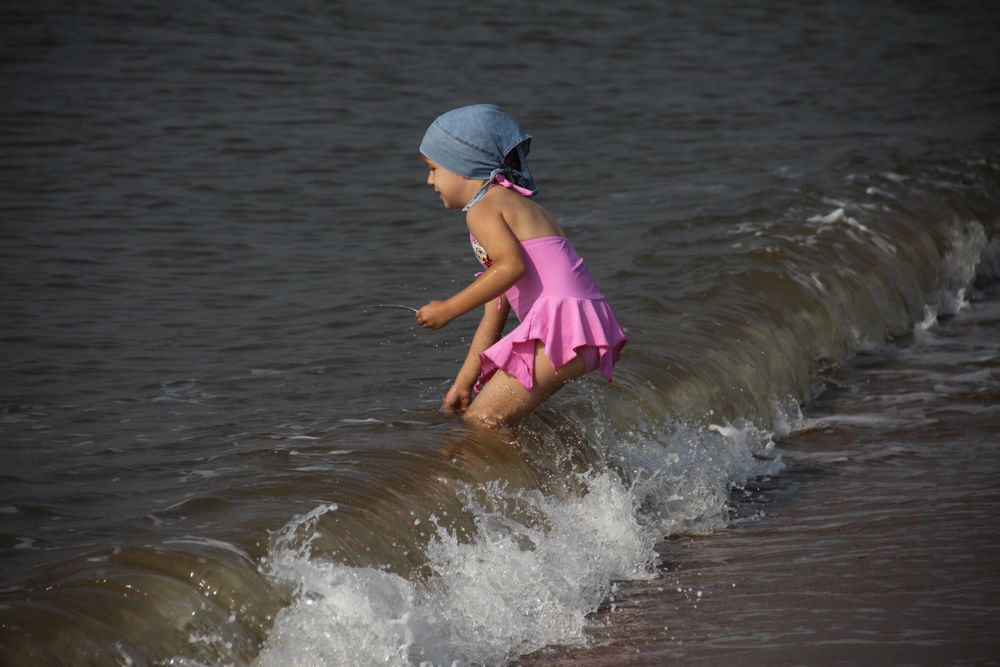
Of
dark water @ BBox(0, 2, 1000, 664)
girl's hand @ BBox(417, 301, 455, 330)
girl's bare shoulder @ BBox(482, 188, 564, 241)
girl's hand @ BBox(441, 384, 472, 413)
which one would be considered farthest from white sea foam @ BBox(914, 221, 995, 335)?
girl's hand @ BBox(417, 301, 455, 330)

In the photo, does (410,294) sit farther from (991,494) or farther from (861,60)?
(861,60)

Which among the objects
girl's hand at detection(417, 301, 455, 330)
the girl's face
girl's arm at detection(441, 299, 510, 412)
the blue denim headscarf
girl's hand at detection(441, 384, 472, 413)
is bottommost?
girl's hand at detection(441, 384, 472, 413)

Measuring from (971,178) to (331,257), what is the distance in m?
6.35

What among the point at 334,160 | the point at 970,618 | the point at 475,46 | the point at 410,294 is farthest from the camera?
the point at 475,46

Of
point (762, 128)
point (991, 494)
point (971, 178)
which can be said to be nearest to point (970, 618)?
point (991, 494)

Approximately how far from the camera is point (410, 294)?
8.39m

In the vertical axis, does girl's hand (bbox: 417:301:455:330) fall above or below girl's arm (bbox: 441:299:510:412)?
above

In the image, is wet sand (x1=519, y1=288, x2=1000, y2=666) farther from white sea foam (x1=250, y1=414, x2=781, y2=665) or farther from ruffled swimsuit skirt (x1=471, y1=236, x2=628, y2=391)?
ruffled swimsuit skirt (x1=471, y1=236, x2=628, y2=391)

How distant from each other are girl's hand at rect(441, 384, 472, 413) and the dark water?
0.28 feet

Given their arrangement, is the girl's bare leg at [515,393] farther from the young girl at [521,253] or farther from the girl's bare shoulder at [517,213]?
the girl's bare shoulder at [517,213]

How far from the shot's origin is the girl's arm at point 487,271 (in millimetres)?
4789

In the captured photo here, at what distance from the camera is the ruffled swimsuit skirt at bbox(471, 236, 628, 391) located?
5.07 m

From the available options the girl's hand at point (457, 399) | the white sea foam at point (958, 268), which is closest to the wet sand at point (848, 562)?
the girl's hand at point (457, 399)

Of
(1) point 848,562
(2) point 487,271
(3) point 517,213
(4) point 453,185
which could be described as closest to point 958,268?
(1) point 848,562
